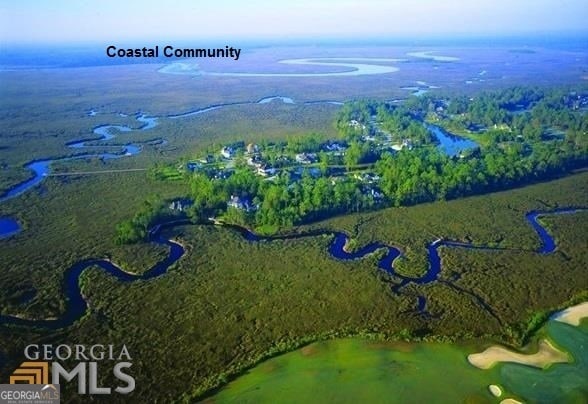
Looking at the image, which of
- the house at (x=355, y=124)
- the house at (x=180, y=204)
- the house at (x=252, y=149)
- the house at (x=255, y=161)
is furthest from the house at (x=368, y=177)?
the house at (x=355, y=124)

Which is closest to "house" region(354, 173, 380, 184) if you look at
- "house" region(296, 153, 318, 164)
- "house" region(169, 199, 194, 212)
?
"house" region(296, 153, 318, 164)

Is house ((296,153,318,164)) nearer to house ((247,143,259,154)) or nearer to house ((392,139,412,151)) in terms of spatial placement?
house ((247,143,259,154))

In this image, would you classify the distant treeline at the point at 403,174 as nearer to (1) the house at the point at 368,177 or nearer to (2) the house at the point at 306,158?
(1) the house at the point at 368,177

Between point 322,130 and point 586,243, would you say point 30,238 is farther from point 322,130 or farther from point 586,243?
point 322,130

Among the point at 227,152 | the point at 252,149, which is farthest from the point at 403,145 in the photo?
the point at 227,152

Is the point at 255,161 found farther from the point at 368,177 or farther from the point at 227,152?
the point at 368,177

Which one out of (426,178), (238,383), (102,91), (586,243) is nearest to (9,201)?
(238,383)
